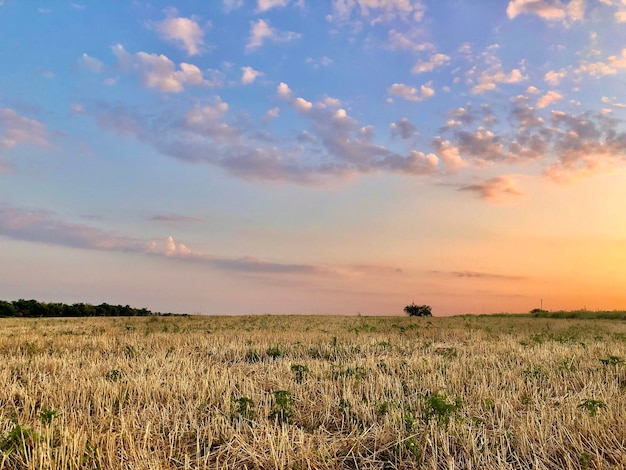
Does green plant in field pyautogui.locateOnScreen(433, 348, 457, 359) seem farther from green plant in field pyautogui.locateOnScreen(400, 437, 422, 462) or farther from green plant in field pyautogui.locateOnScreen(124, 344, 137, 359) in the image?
green plant in field pyautogui.locateOnScreen(124, 344, 137, 359)

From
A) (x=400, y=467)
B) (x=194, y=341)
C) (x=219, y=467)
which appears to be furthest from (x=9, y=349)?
(x=400, y=467)

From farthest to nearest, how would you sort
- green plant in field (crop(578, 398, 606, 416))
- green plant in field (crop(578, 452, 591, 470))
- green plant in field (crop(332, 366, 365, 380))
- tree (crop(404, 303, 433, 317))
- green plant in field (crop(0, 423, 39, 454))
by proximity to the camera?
tree (crop(404, 303, 433, 317)) < green plant in field (crop(332, 366, 365, 380)) < green plant in field (crop(578, 398, 606, 416)) < green plant in field (crop(0, 423, 39, 454)) < green plant in field (crop(578, 452, 591, 470))

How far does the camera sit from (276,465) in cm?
545

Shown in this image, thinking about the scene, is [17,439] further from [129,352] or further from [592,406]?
[129,352]

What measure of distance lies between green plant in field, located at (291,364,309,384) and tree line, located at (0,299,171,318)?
49.8 metres

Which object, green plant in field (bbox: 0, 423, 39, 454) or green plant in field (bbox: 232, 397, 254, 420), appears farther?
green plant in field (bbox: 232, 397, 254, 420)

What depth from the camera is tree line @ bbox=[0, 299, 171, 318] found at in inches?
2271

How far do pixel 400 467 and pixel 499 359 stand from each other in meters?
9.06

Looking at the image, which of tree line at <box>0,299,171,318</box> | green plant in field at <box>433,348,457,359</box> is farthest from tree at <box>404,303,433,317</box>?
green plant in field at <box>433,348,457,359</box>

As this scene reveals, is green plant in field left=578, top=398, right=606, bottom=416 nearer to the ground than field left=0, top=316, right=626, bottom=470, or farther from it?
farther from it

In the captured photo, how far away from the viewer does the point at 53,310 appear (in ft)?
194

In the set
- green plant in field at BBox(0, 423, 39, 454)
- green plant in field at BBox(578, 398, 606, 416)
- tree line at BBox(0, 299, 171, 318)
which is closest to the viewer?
green plant in field at BBox(0, 423, 39, 454)

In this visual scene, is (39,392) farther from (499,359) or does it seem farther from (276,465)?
(499,359)

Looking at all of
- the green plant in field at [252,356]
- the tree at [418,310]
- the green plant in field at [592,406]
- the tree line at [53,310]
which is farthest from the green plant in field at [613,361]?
A: the tree at [418,310]
